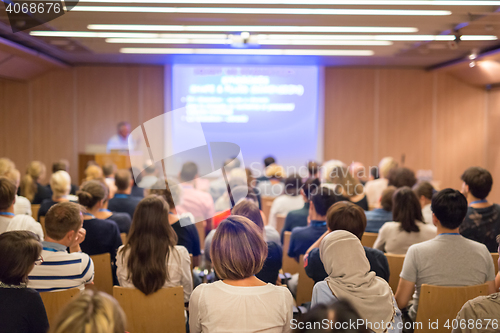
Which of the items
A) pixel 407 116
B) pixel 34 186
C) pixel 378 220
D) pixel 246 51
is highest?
pixel 246 51

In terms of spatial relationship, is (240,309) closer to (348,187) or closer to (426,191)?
(426,191)

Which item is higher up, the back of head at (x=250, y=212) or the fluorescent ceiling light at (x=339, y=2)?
the fluorescent ceiling light at (x=339, y=2)

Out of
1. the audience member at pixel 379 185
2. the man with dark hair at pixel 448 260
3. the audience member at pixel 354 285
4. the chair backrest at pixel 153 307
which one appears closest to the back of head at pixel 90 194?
the chair backrest at pixel 153 307

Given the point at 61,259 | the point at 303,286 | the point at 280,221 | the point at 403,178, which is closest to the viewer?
the point at 61,259

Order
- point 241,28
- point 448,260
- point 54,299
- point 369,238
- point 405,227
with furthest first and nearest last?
point 241,28 → point 369,238 → point 405,227 → point 448,260 → point 54,299

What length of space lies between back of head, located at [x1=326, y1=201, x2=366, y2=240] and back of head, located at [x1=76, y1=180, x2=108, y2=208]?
208 cm

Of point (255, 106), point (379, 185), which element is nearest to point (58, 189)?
point (379, 185)

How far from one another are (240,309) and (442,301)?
1.24 meters

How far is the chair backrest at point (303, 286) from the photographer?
2881 millimetres

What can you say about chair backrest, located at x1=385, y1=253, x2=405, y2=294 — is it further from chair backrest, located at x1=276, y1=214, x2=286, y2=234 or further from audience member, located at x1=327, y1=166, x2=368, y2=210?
chair backrest, located at x1=276, y1=214, x2=286, y2=234

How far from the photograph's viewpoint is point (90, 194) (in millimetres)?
3422

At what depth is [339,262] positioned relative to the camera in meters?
1.87

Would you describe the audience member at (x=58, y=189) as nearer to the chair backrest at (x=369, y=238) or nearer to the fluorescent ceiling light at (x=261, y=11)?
the fluorescent ceiling light at (x=261, y=11)

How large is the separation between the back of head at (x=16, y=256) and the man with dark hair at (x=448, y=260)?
2.12 metres
